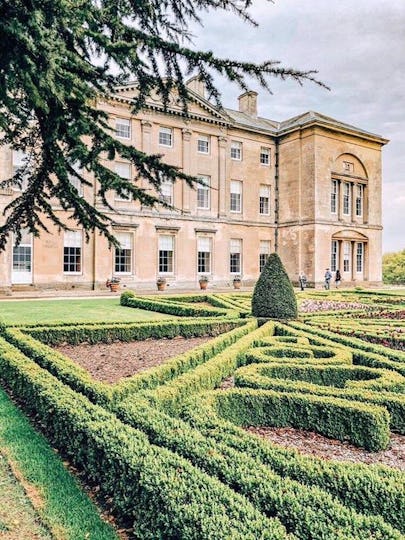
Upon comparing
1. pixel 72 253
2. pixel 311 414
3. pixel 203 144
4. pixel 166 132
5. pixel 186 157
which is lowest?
pixel 311 414

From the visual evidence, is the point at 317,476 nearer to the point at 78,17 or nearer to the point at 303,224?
the point at 78,17

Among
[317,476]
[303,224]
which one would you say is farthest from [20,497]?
[303,224]

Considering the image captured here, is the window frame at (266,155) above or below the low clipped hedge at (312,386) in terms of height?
above

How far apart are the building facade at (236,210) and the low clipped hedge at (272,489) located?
73.5ft

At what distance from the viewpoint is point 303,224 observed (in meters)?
32.6

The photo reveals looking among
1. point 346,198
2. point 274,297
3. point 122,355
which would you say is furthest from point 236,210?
point 122,355

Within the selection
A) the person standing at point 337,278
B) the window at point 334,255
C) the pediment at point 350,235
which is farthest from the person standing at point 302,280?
the pediment at point 350,235

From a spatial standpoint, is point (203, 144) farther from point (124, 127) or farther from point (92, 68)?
point (92, 68)

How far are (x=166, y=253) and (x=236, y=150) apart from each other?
10.1 metres

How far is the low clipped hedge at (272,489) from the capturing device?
2.38 m

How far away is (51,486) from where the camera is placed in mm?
3529

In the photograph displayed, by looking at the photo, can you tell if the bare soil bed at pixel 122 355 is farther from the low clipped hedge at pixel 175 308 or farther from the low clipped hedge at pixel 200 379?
the low clipped hedge at pixel 175 308

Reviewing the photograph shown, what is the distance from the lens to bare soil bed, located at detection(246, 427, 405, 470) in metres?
4.39

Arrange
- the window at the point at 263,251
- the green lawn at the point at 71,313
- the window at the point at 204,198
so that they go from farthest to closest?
the window at the point at 263,251
the window at the point at 204,198
the green lawn at the point at 71,313
